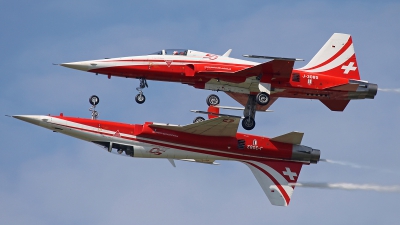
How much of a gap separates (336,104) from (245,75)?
5.70 meters

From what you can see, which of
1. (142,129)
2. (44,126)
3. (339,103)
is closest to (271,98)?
(339,103)

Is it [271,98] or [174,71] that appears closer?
[174,71]

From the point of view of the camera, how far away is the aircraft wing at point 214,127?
1908 inches

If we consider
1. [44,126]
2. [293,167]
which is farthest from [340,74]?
[44,126]

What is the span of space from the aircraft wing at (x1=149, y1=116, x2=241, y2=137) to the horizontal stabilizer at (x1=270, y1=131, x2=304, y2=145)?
88.1 inches

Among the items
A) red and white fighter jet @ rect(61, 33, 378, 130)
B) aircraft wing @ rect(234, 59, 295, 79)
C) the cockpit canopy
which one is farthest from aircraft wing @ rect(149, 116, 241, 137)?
the cockpit canopy

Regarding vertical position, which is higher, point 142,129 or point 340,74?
point 340,74

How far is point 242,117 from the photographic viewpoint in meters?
48.5

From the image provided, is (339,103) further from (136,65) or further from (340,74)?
(136,65)

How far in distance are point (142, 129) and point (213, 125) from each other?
3417 millimetres

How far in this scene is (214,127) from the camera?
4897 cm

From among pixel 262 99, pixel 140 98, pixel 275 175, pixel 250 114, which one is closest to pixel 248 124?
pixel 250 114

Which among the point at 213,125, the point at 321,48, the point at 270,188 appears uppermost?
the point at 321,48

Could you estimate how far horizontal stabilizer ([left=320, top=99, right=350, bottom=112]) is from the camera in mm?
50812
